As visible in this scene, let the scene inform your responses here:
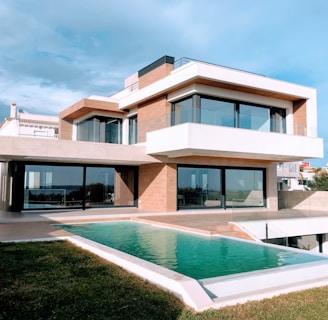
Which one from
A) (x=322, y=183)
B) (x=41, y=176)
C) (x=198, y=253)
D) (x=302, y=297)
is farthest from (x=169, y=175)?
(x=322, y=183)

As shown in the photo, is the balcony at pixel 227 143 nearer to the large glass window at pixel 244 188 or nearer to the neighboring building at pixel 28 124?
the large glass window at pixel 244 188

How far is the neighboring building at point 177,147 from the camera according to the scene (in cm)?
1619

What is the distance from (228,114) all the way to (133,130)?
654cm

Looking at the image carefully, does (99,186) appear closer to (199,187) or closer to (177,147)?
(199,187)

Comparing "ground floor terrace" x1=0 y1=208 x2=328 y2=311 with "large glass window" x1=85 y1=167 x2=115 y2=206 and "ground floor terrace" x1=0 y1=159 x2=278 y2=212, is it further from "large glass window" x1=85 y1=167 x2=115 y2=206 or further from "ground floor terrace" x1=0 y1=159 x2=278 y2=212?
"large glass window" x1=85 y1=167 x2=115 y2=206

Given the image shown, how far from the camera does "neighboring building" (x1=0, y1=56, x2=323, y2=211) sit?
637 inches

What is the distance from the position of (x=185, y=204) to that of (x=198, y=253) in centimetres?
1074

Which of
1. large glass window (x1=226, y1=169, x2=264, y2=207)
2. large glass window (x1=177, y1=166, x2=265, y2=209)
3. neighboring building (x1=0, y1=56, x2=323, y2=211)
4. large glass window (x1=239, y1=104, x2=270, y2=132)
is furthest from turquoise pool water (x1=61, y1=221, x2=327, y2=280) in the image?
large glass window (x1=226, y1=169, x2=264, y2=207)

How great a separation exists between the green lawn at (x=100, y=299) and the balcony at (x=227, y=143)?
9.99 meters

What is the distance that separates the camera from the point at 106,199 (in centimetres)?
1964

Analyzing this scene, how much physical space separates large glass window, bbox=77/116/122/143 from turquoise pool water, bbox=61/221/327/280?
10.2 metres

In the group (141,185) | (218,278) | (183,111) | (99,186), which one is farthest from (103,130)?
(218,278)

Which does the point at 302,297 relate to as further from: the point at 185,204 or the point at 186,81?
the point at 185,204

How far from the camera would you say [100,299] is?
450 centimetres
